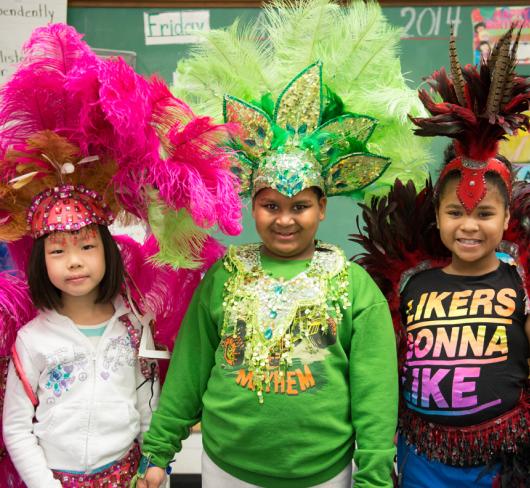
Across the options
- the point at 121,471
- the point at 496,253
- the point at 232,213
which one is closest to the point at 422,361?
the point at 496,253

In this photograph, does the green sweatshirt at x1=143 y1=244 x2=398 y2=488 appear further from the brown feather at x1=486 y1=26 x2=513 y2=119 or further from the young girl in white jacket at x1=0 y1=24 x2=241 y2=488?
the brown feather at x1=486 y1=26 x2=513 y2=119

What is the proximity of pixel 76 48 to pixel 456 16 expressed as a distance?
149 cm

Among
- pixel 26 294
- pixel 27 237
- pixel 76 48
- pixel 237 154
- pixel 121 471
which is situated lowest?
pixel 121 471

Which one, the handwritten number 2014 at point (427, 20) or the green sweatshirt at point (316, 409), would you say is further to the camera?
the handwritten number 2014 at point (427, 20)

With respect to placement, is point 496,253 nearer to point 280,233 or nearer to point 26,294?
point 280,233

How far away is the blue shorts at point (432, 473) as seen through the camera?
4.43 ft

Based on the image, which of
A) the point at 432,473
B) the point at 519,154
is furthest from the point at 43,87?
the point at 519,154

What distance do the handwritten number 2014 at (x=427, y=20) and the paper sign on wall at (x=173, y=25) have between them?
29.7 inches

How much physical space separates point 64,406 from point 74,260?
1.11 feet

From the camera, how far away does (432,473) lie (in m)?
1.39

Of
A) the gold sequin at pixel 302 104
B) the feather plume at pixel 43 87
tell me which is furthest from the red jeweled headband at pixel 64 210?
the gold sequin at pixel 302 104

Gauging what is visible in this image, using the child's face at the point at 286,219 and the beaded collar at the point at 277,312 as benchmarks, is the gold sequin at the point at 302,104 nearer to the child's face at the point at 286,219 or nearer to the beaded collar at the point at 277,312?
the child's face at the point at 286,219

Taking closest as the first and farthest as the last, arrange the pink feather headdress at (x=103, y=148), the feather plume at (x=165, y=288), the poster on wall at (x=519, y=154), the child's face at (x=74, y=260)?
the pink feather headdress at (x=103, y=148) < the child's face at (x=74, y=260) < the feather plume at (x=165, y=288) < the poster on wall at (x=519, y=154)

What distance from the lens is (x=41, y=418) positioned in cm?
133
